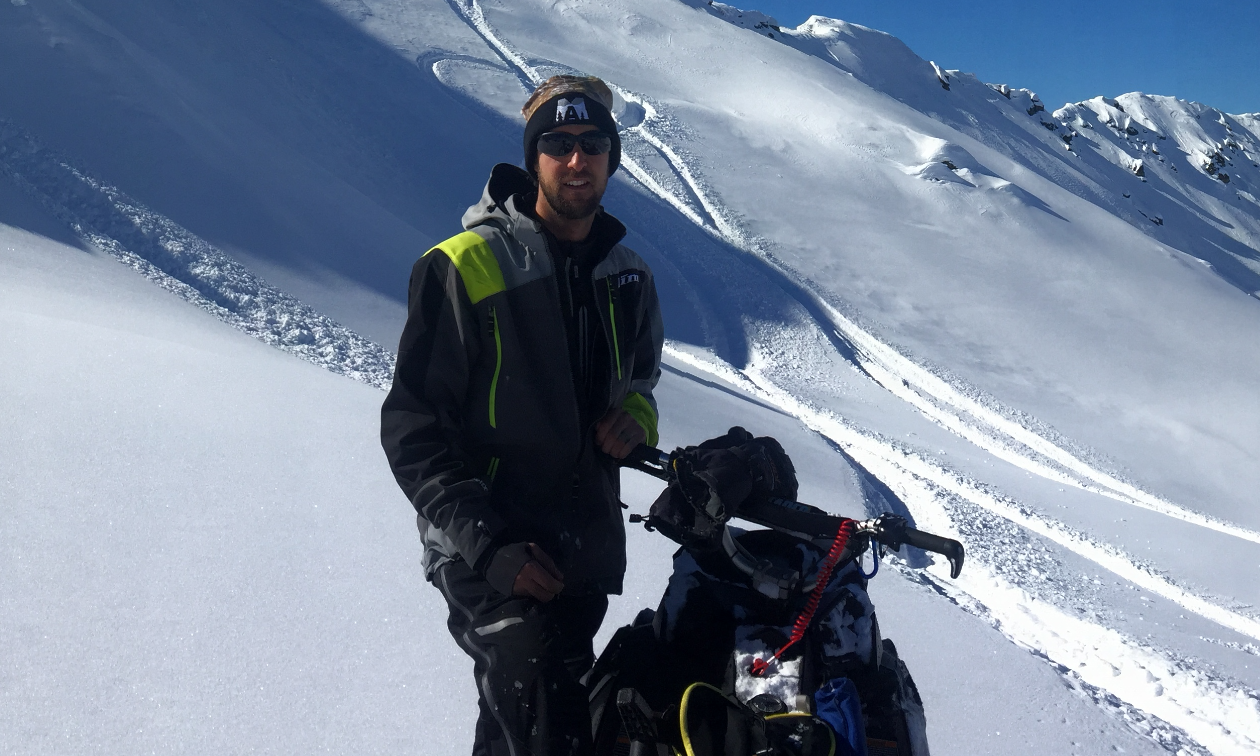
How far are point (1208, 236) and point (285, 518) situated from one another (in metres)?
51.2

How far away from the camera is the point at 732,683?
5.86 ft

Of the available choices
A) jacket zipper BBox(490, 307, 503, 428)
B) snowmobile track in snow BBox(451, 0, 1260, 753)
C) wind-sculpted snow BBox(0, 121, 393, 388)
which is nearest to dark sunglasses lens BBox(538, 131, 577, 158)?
jacket zipper BBox(490, 307, 503, 428)

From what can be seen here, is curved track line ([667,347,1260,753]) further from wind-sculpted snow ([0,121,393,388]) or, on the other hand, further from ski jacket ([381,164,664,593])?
wind-sculpted snow ([0,121,393,388])

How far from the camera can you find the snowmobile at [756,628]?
1.59 m

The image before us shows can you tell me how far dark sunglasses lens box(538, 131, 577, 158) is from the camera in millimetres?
2025

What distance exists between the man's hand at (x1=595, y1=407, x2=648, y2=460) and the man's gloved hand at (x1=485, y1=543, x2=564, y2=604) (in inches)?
14.8

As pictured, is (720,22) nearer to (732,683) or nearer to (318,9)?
(318,9)

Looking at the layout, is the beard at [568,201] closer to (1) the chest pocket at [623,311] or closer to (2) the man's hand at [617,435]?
(1) the chest pocket at [623,311]

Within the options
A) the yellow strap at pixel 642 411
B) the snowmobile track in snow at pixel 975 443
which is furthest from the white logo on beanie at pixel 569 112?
the snowmobile track in snow at pixel 975 443

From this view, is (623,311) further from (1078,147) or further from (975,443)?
(1078,147)

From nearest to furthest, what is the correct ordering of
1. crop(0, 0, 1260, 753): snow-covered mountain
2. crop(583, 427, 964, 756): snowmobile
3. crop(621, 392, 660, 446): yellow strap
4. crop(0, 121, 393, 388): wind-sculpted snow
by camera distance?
crop(583, 427, 964, 756): snowmobile
crop(621, 392, 660, 446): yellow strap
crop(0, 0, 1260, 753): snow-covered mountain
crop(0, 121, 393, 388): wind-sculpted snow

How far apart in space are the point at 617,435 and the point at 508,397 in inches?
11.1

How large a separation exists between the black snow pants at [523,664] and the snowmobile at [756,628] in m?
0.05

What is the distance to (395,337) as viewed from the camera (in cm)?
764
